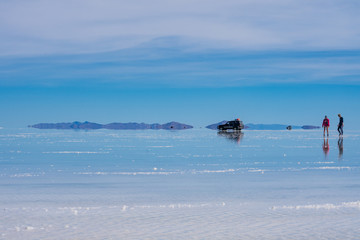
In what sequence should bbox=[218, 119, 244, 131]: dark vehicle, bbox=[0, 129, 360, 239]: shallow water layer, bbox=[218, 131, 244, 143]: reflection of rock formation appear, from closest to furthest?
bbox=[0, 129, 360, 239]: shallow water layer < bbox=[218, 131, 244, 143]: reflection of rock formation < bbox=[218, 119, 244, 131]: dark vehicle

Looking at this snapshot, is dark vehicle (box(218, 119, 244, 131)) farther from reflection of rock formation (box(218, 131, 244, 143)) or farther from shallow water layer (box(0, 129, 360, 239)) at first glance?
shallow water layer (box(0, 129, 360, 239))

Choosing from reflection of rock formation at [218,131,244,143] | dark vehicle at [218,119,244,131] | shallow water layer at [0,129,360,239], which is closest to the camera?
shallow water layer at [0,129,360,239]

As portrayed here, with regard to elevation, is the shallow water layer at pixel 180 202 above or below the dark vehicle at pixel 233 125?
below

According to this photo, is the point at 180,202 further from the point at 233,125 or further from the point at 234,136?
the point at 233,125

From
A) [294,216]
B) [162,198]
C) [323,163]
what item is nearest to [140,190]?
[162,198]

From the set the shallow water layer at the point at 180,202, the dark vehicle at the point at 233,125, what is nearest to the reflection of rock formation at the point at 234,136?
the dark vehicle at the point at 233,125

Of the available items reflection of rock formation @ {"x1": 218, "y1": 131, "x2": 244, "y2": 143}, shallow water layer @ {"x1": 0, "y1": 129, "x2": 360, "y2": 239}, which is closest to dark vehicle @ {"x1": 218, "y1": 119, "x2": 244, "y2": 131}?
reflection of rock formation @ {"x1": 218, "y1": 131, "x2": 244, "y2": 143}

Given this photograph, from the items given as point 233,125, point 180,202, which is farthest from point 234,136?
point 180,202

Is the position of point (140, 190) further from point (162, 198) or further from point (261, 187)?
point (261, 187)

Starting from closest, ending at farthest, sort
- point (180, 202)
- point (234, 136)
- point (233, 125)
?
point (180, 202) → point (234, 136) → point (233, 125)

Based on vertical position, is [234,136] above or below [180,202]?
above

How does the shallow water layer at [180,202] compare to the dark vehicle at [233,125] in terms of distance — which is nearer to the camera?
the shallow water layer at [180,202]

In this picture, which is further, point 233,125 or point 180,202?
point 233,125

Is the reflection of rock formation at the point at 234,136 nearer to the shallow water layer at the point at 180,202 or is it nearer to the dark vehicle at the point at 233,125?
the dark vehicle at the point at 233,125
